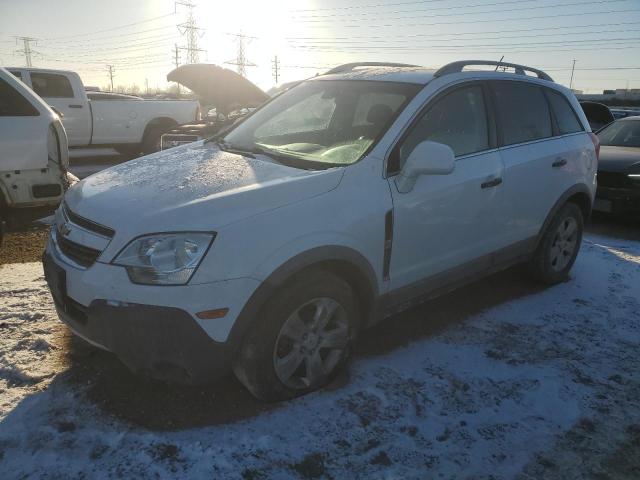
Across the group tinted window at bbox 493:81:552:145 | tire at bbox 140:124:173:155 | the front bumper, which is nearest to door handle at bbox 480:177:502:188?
tinted window at bbox 493:81:552:145

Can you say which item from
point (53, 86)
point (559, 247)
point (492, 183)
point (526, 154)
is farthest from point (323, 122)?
point (53, 86)

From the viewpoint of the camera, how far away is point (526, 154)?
3.98m

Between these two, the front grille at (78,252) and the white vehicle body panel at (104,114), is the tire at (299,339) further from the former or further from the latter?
the white vehicle body panel at (104,114)

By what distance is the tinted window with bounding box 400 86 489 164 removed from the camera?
128 inches

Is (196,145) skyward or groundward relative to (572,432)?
skyward

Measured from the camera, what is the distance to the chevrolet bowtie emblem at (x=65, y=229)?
2781 millimetres

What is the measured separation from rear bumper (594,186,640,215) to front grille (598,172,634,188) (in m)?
0.05

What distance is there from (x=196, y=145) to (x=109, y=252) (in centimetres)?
168

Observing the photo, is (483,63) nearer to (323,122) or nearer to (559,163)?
(559,163)

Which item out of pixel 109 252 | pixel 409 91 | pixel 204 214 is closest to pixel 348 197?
pixel 204 214

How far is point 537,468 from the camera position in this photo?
2.43 meters

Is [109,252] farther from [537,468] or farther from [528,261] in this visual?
[528,261]

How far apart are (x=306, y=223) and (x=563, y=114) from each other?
3.06 m

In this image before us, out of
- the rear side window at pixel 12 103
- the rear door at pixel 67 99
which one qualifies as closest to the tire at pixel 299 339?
the rear side window at pixel 12 103
